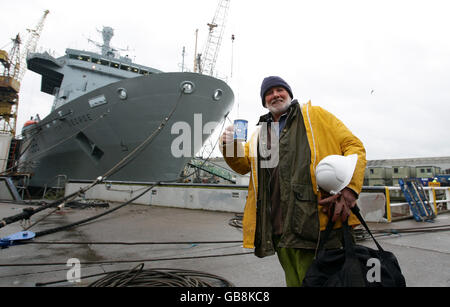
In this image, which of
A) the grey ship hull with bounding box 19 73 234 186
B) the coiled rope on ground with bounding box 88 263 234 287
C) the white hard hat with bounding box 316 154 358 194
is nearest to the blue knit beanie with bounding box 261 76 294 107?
the white hard hat with bounding box 316 154 358 194

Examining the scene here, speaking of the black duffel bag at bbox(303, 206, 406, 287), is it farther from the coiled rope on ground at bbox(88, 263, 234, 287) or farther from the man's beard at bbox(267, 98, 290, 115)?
the coiled rope on ground at bbox(88, 263, 234, 287)

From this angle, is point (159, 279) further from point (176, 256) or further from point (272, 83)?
point (272, 83)

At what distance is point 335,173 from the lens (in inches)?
43.1

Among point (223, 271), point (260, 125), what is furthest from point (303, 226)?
point (223, 271)

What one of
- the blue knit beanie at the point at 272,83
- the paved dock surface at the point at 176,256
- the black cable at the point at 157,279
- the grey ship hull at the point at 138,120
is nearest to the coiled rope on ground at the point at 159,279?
the black cable at the point at 157,279

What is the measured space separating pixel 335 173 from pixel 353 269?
0.41 metres

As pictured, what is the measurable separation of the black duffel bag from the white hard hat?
21 cm

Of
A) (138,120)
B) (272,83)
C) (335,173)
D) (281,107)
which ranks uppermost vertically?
(138,120)

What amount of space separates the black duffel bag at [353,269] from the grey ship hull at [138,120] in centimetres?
781

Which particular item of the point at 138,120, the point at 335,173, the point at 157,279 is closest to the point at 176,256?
the point at 157,279

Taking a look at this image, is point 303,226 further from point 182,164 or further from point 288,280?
point 182,164

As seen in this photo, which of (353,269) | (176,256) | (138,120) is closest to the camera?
(353,269)

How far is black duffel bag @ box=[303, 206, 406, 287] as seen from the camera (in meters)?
0.94
